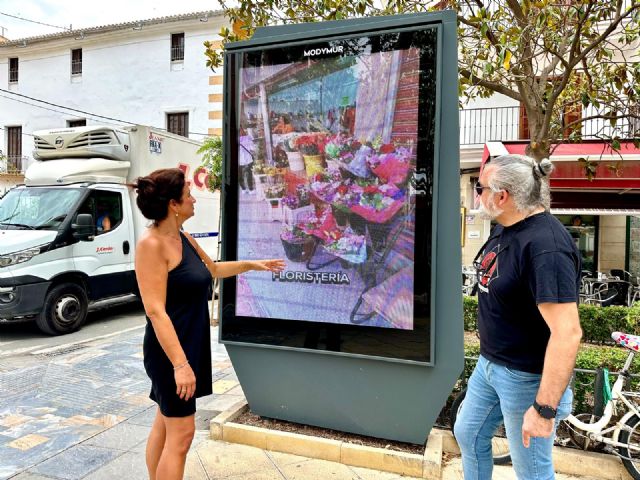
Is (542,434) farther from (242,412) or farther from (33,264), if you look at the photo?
(33,264)

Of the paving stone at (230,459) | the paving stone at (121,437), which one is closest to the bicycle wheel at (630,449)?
the paving stone at (230,459)

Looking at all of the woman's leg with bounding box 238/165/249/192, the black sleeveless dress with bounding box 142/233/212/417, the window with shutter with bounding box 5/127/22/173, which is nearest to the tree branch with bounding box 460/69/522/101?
the woman's leg with bounding box 238/165/249/192

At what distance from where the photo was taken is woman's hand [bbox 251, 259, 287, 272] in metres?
3.12

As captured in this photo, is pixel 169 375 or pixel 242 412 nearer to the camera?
pixel 169 375

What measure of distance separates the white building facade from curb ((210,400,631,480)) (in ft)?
49.4

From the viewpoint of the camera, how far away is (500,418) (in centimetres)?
239

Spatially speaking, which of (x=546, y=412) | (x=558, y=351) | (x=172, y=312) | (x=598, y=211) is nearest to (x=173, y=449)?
(x=172, y=312)

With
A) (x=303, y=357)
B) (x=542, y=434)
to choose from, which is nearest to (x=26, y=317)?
(x=303, y=357)

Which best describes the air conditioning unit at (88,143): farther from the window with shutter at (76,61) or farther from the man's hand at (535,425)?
the window with shutter at (76,61)

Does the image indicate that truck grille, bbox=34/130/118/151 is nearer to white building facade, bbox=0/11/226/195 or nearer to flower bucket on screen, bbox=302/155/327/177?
flower bucket on screen, bbox=302/155/327/177

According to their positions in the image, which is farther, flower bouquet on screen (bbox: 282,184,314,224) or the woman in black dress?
flower bouquet on screen (bbox: 282,184,314,224)

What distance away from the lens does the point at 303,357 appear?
3.39m

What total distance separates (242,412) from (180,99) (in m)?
16.3

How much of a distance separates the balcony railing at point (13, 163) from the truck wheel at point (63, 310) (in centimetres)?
1622
